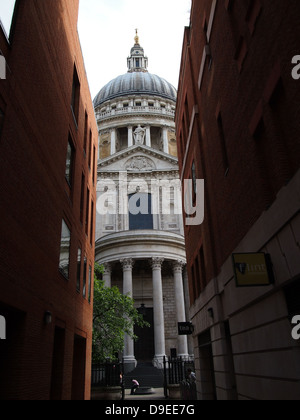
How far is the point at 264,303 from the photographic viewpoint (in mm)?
7594

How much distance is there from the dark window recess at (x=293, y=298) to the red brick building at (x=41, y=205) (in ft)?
20.2

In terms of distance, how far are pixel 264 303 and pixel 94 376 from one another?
18.4 metres

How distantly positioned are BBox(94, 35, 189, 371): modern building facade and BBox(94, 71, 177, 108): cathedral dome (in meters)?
8.17

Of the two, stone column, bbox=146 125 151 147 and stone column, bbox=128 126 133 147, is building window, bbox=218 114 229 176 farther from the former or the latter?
stone column, bbox=128 126 133 147

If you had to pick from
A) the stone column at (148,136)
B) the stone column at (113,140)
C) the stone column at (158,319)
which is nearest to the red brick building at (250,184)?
the stone column at (158,319)

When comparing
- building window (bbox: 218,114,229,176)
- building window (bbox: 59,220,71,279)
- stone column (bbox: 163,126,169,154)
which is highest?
stone column (bbox: 163,126,169,154)

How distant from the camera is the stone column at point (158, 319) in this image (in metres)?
30.5

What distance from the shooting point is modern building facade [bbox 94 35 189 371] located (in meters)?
33.5

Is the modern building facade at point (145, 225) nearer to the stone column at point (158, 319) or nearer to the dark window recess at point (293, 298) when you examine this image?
the stone column at point (158, 319)

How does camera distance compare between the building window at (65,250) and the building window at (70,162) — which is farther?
the building window at (70,162)

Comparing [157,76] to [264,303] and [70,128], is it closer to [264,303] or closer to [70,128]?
[70,128]

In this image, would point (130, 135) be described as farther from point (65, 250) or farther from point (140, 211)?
point (65, 250)

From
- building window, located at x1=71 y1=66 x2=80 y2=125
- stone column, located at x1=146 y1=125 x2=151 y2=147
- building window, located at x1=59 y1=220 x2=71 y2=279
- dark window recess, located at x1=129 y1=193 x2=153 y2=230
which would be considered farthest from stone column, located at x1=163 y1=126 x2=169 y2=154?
building window, located at x1=59 y1=220 x2=71 y2=279

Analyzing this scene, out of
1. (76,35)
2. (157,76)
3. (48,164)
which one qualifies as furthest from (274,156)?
(157,76)
